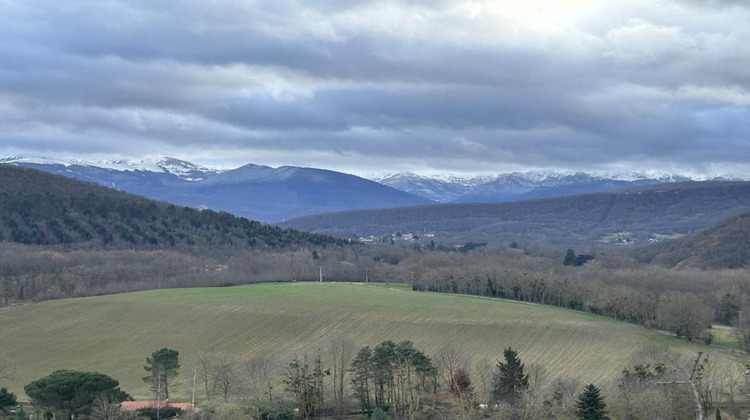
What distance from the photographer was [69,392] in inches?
2785

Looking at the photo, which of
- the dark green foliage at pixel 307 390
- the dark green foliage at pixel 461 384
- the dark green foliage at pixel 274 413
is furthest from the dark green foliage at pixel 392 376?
the dark green foliage at pixel 274 413

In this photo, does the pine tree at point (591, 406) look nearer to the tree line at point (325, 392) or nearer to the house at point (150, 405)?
the tree line at point (325, 392)

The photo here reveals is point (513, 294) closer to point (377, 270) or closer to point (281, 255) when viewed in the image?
point (377, 270)

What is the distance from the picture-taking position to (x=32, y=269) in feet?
505

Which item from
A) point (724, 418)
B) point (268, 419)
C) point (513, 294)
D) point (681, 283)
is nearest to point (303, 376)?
point (268, 419)

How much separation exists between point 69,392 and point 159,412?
8035 mm

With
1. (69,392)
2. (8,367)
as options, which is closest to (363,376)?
(69,392)

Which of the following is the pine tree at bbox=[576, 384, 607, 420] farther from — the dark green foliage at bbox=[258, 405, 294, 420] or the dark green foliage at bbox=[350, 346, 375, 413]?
the dark green foliage at bbox=[258, 405, 294, 420]

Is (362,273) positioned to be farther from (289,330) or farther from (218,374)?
(218,374)

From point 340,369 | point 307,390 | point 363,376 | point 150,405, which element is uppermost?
point 363,376

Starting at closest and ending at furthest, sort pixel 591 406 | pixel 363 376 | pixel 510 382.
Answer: pixel 591 406, pixel 510 382, pixel 363 376

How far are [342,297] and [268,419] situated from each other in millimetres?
57036

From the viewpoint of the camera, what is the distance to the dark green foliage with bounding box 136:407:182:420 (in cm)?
6853

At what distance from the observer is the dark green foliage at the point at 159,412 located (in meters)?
68.5
